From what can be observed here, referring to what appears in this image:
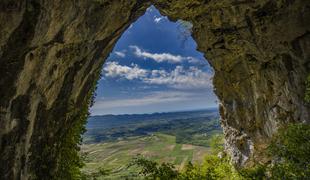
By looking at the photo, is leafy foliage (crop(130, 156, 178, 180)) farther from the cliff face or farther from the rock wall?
the rock wall

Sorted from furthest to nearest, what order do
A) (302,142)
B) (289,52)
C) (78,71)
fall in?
1. (289,52)
2. (78,71)
3. (302,142)

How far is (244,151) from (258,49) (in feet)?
46.2

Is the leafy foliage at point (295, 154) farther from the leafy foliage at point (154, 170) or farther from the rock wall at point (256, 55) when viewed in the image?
the rock wall at point (256, 55)

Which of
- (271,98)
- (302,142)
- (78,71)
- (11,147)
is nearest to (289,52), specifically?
(271,98)

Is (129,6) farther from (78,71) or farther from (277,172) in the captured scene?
(277,172)

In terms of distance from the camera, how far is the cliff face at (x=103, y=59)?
17.2m

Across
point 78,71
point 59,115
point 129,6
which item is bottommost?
point 59,115

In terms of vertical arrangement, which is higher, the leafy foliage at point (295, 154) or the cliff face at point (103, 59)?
the cliff face at point (103, 59)

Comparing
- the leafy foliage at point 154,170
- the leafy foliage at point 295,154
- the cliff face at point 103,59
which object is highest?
the cliff face at point 103,59

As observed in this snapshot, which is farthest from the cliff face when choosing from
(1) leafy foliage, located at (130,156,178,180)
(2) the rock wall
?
(1) leafy foliage, located at (130,156,178,180)

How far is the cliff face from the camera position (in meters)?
17.2

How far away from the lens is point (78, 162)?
88.0 feet

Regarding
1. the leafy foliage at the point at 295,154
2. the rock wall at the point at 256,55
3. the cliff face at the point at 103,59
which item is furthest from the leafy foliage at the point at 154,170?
the rock wall at the point at 256,55

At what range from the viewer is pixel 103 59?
2675 cm
